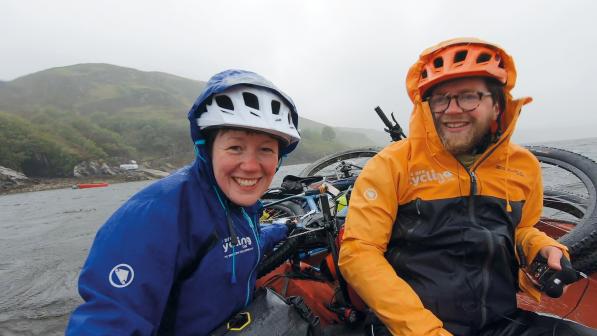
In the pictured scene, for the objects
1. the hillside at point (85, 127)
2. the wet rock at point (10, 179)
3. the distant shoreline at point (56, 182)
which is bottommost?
the distant shoreline at point (56, 182)

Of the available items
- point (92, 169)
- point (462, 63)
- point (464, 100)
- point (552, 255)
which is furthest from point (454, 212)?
point (92, 169)

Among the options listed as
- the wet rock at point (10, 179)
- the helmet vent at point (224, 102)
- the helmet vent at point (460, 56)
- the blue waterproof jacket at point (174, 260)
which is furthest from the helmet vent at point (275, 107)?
the wet rock at point (10, 179)

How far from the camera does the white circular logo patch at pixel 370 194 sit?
90.8 inches

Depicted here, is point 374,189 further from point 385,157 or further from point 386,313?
point 386,313

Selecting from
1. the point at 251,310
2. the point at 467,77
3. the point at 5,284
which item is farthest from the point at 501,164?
the point at 5,284

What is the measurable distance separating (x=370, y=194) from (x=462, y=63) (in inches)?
47.9

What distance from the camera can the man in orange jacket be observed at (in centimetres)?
212

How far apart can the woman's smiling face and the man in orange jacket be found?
2.73 feet

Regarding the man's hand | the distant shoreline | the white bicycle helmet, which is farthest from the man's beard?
the distant shoreline

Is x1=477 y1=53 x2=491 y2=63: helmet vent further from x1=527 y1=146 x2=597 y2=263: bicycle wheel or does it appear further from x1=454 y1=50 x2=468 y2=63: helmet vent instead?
x1=527 y1=146 x2=597 y2=263: bicycle wheel

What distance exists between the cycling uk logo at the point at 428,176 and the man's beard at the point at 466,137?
0.64ft

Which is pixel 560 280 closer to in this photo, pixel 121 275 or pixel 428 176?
pixel 428 176

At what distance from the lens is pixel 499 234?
220cm

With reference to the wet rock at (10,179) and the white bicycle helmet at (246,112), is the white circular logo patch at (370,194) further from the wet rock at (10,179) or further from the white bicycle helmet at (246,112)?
the wet rock at (10,179)
